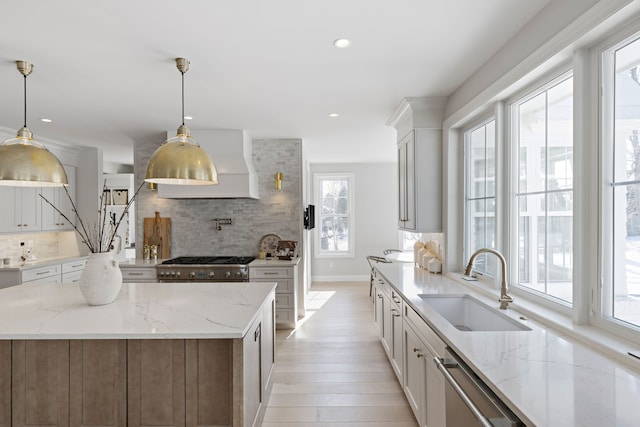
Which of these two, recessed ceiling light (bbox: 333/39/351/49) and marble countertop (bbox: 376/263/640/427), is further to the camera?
recessed ceiling light (bbox: 333/39/351/49)

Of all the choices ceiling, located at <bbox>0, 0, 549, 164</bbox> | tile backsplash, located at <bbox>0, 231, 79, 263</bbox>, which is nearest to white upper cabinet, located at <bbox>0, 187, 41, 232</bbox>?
tile backsplash, located at <bbox>0, 231, 79, 263</bbox>

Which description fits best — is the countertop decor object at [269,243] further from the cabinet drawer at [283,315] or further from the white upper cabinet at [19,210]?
the white upper cabinet at [19,210]

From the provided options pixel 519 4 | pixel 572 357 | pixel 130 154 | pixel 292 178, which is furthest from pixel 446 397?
pixel 130 154

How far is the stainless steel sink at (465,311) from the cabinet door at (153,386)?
5.42 ft

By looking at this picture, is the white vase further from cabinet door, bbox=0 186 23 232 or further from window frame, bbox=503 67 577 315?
cabinet door, bbox=0 186 23 232

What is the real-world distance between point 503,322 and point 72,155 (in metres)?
5.99

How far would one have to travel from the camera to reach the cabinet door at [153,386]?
204cm

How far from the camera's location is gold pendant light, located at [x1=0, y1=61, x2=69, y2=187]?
2.06m

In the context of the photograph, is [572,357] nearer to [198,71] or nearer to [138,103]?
[198,71]

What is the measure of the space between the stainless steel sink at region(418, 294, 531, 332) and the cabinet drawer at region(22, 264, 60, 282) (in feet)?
14.9

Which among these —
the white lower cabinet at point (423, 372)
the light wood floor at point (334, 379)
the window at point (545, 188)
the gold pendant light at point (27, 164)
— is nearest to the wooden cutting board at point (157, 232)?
the light wood floor at point (334, 379)

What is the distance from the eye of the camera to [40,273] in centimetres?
461

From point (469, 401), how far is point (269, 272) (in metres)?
3.40

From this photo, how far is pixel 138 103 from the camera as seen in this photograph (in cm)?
353
